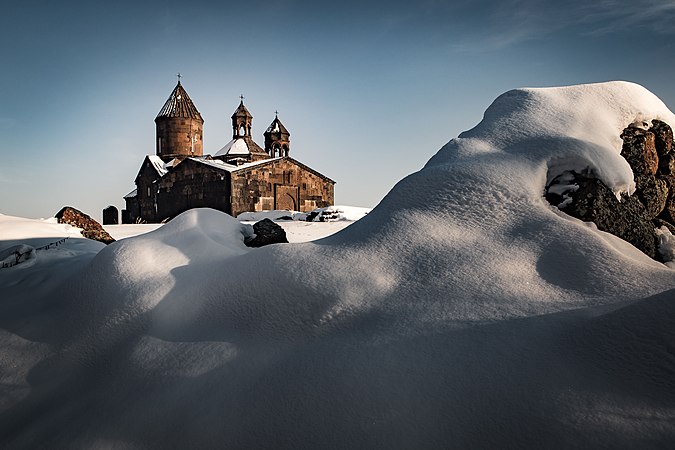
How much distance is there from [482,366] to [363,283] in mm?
797

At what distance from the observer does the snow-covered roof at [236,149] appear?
25.1 meters

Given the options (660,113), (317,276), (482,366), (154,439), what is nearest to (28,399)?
(154,439)

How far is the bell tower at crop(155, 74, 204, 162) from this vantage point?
26938 millimetres

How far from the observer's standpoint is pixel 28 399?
207 centimetres

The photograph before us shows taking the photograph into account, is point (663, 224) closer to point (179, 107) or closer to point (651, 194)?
point (651, 194)

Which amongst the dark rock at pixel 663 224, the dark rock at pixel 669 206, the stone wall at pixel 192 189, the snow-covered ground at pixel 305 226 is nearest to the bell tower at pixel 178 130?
the stone wall at pixel 192 189

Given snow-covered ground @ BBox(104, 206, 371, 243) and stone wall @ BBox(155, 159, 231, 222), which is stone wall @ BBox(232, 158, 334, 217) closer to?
stone wall @ BBox(155, 159, 231, 222)

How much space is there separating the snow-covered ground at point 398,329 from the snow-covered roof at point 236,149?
74.2 ft

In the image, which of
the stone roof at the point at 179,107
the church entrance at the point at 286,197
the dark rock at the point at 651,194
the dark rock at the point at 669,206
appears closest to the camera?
the dark rock at the point at 651,194

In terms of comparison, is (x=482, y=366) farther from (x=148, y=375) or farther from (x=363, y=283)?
(x=148, y=375)

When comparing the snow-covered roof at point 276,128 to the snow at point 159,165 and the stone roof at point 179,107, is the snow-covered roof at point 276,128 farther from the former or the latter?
the snow at point 159,165

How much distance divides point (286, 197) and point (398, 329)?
2028 centimetres

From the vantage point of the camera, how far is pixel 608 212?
2689 millimetres

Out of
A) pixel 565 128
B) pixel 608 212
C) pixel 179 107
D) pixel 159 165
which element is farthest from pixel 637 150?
pixel 179 107
